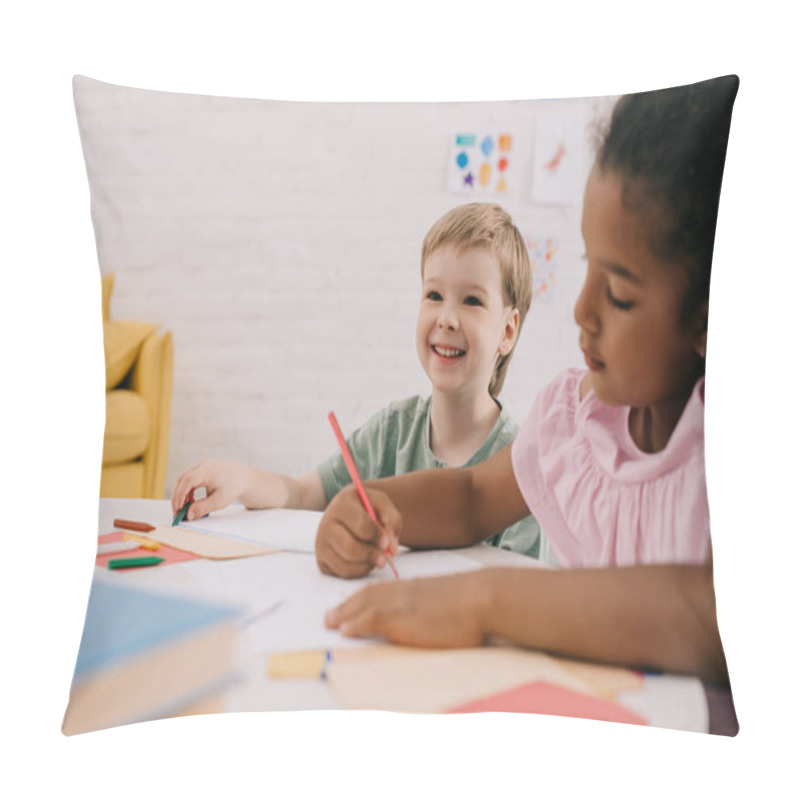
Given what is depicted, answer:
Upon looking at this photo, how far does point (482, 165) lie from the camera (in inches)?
61.1

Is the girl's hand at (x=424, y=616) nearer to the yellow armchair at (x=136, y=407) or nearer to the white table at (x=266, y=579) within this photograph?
the white table at (x=266, y=579)

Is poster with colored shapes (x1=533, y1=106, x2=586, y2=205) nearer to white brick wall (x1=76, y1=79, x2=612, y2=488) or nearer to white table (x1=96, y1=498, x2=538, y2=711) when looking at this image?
white brick wall (x1=76, y1=79, x2=612, y2=488)

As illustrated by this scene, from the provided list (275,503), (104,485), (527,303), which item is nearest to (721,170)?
(527,303)

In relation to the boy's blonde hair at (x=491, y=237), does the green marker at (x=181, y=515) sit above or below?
below

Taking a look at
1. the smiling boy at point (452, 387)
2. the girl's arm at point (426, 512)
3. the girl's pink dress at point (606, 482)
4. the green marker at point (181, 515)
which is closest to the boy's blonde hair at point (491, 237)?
the smiling boy at point (452, 387)

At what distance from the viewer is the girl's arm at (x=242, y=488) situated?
1.58m

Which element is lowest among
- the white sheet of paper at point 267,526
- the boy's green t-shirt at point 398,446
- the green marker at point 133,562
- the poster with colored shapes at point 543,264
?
the green marker at point 133,562

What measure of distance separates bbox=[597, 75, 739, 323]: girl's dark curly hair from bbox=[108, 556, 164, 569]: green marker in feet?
3.06

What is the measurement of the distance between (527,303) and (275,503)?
→ 20.8 inches

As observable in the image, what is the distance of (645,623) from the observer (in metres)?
1.48

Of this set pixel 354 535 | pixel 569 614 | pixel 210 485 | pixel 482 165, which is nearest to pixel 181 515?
pixel 210 485

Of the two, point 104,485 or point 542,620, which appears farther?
point 104,485

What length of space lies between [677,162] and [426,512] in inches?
26.8

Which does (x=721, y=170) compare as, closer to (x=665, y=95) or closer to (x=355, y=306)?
(x=665, y=95)
